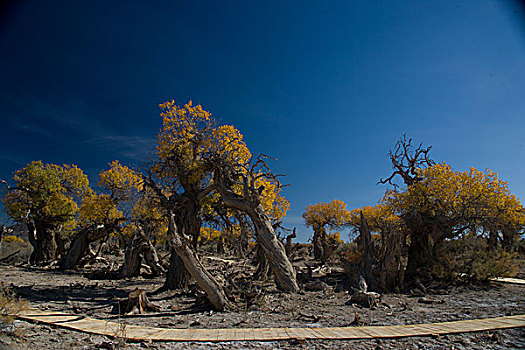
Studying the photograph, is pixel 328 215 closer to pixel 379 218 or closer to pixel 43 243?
pixel 379 218

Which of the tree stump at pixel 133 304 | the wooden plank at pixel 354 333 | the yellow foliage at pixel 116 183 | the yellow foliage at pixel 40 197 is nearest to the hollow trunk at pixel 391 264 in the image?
the wooden plank at pixel 354 333

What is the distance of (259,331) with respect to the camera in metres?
5.11

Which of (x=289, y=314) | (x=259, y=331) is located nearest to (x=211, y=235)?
(x=289, y=314)

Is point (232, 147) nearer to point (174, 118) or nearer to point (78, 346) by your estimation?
point (174, 118)

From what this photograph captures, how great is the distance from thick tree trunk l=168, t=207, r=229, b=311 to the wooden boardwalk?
187 cm

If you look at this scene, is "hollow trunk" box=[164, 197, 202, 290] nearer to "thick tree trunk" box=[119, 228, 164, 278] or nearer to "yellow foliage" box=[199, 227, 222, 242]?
"thick tree trunk" box=[119, 228, 164, 278]

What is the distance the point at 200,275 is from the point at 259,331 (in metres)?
2.53

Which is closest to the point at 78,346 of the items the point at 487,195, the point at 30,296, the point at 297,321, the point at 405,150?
the point at 297,321

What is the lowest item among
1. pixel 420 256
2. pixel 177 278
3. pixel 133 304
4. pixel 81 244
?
pixel 133 304

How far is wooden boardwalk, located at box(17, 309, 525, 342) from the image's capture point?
472 cm

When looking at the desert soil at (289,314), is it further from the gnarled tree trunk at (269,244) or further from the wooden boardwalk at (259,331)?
the gnarled tree trunk at (269,244)

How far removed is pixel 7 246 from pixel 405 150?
3936cm

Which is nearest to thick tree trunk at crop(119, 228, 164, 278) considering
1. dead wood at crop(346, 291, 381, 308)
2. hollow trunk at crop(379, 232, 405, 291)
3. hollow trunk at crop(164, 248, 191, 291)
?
hollow trunk at crop(164, 248, 191, 291)

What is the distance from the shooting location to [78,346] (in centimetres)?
436
